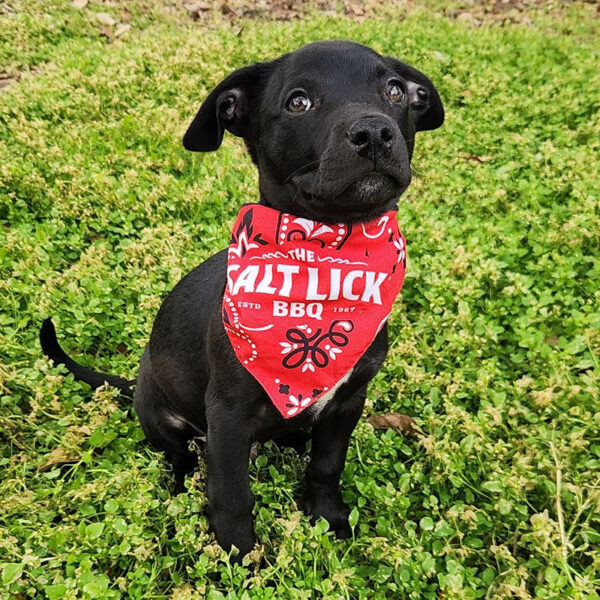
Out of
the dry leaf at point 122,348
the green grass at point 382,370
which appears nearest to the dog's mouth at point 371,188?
the green grass at point 382,370

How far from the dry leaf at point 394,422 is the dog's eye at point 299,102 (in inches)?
70.9

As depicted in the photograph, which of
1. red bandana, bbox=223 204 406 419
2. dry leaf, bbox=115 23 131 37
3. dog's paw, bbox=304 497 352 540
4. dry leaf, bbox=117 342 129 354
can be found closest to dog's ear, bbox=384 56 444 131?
red bandana, bbox=223 204 406 419

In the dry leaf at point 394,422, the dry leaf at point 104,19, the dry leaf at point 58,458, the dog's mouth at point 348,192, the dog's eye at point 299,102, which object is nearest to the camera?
the dog's mouth at point 348,192

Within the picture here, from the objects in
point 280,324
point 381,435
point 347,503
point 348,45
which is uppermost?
point 348,45

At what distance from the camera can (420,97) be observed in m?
3.08

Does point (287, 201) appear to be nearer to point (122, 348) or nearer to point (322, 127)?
point (322, 127)

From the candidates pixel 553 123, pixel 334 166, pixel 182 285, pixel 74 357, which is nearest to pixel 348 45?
pixel 334 166

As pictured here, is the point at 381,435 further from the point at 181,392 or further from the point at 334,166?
the point at 334,166

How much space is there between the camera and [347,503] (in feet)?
10.2

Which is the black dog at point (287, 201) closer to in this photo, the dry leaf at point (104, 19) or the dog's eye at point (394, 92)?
the dog's eye at point (394, 92)

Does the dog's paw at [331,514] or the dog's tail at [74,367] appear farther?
the dog's tail at [74,367]

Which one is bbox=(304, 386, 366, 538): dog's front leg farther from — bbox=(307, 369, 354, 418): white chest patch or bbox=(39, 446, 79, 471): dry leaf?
bbox=(39, 446, 79, 471): dry leaf

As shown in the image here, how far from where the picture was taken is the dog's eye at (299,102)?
2.48 meters

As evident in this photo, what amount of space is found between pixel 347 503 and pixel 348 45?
2227 mm
